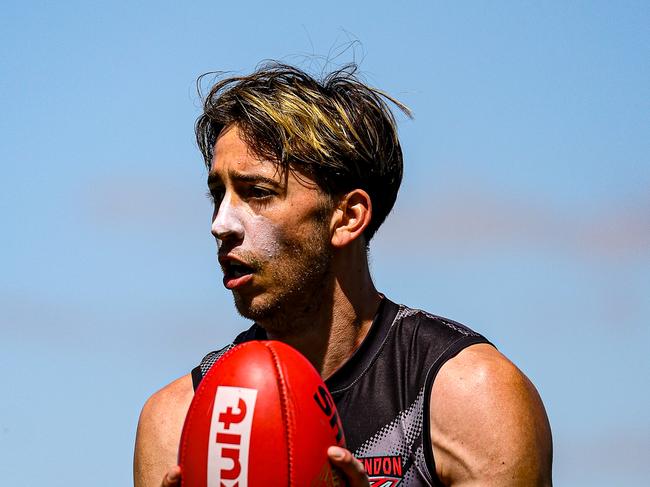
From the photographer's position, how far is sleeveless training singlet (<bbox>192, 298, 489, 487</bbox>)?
5.66m

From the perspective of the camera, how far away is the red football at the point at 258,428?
15.1 ft

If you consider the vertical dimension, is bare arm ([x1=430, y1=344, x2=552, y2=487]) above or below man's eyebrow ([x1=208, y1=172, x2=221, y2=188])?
below

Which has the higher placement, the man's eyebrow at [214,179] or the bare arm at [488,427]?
the man's eyebrow at [214,179]

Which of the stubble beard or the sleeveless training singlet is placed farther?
the stubble beard

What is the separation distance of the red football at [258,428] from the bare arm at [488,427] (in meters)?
0.85

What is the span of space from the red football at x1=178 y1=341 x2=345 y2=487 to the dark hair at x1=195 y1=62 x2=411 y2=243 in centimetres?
150

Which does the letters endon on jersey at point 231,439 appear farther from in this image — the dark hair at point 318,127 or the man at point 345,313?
the dark hair at point 318,127

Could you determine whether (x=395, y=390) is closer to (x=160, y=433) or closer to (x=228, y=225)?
(x=228, y=225)

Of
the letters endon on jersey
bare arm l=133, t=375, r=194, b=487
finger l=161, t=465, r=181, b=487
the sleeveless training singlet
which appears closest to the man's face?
the sleeveless training singlet

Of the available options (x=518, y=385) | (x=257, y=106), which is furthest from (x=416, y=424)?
(x=257, y=106)

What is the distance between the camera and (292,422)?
185 inches

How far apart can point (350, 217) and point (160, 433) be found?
1593 millimetres

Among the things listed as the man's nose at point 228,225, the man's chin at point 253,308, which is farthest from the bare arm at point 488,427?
the man's nose at point 228,225

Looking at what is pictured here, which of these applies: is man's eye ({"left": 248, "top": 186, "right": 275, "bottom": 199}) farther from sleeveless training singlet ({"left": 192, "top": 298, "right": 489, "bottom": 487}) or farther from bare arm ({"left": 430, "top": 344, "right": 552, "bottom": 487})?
bare arm ({"left": 430, "top": 344, "right": 552, "bottom": 487})
